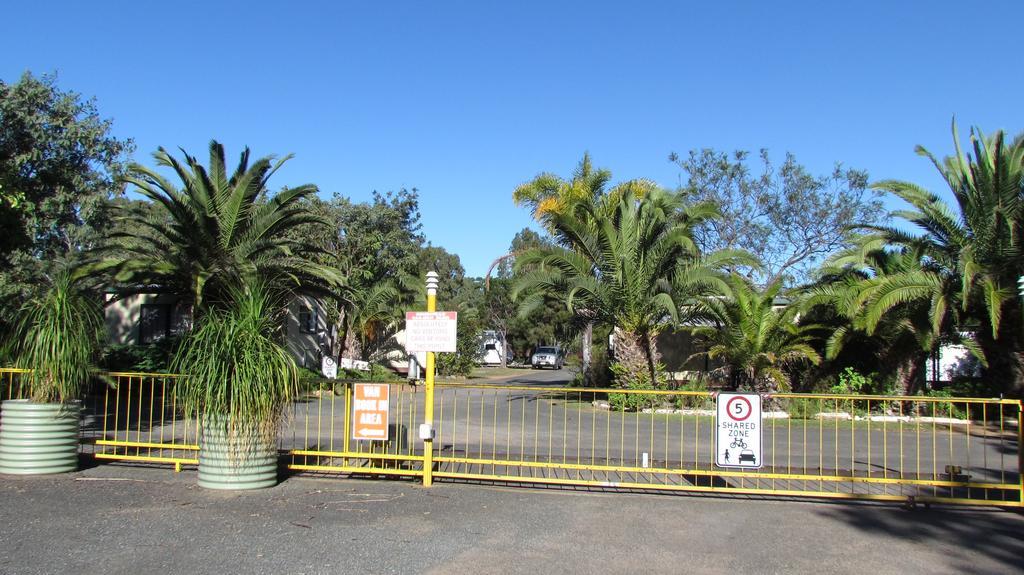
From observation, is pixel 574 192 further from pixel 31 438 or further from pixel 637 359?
pixel 31 438

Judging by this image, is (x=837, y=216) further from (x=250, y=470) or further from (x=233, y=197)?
(x=250, y=470)

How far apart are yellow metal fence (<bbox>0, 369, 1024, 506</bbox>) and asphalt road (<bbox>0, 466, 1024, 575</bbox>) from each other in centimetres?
41

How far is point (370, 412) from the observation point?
9188 mm

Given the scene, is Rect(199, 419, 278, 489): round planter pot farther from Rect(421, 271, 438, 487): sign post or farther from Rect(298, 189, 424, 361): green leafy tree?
Rect(298, 189, 424, 361): green leafy tree

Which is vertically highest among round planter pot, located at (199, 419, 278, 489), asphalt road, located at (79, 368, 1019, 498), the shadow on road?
round planter pot, located at (199, 419, 278, 489)

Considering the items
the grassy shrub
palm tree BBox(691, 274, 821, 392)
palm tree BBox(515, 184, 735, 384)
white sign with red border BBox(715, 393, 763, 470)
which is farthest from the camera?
palm tree BBox(515, 184, 735, 384)

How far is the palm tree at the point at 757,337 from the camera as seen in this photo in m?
20.1

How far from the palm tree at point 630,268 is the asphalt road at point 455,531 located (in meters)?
11.9

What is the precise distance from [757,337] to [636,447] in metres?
9.84

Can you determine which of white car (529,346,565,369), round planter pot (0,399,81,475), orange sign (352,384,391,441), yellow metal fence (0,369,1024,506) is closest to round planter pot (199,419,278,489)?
yellow metal fence (0,369,1024,506)

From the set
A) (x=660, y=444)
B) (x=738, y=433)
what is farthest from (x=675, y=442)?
(x=738, y=433)

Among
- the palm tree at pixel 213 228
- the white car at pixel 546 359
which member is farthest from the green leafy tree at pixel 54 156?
the white car at pixel 546 359

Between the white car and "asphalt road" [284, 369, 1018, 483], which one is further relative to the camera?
the white car

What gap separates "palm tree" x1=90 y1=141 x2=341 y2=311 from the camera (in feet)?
56.9
